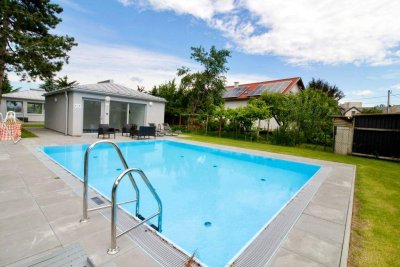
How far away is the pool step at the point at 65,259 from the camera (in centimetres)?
230

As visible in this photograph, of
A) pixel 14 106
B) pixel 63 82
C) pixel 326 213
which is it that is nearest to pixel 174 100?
pixel 14 106

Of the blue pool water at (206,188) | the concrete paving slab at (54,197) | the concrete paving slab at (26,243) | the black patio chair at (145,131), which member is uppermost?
the black patio chair at (145,131)

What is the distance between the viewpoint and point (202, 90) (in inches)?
928

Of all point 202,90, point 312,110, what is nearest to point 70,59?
point 202,90

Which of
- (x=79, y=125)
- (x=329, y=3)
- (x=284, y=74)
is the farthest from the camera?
(x=284, y=74)

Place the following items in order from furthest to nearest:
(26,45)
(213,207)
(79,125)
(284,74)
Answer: (284,74)
(79,125)
(26,45)
(213,207)

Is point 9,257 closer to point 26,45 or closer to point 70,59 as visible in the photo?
point 26,45

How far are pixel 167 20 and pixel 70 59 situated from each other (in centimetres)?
757

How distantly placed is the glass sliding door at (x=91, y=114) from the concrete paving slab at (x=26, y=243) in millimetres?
14934

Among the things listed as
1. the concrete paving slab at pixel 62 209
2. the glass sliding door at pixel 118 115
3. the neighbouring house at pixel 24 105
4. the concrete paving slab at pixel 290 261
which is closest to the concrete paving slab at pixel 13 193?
the concrete paving slab at pixel 62 209

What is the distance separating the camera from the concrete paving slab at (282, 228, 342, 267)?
8.86ft

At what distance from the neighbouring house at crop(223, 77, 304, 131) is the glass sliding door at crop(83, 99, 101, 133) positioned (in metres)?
15.1

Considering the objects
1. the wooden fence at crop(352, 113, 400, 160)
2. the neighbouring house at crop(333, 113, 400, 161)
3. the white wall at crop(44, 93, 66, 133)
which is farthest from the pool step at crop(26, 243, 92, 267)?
the white wall at crop(44, 93, 66, 133)

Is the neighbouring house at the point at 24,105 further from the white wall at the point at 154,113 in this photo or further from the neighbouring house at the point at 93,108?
the white wall at the point at 154,113
